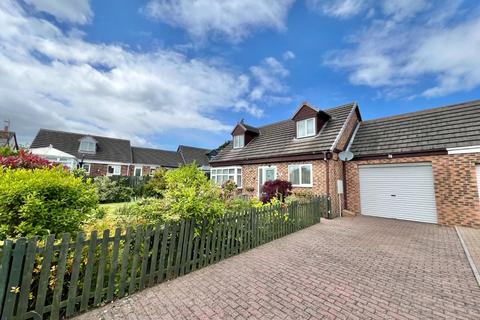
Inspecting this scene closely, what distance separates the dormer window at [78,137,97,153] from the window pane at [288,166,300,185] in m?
31.5

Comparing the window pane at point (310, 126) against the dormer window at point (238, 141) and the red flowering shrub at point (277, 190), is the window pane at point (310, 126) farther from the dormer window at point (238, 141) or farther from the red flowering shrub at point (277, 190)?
the dormer window at point (238, 141)

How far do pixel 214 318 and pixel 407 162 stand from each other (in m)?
12.0

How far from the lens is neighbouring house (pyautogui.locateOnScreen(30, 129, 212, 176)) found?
29.1 m

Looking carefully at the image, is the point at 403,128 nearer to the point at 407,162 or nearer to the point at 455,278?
the point at 407,162

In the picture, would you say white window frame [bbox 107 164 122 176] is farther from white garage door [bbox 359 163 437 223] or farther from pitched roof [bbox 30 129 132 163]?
white garage door [bbox 359 163 437 223]

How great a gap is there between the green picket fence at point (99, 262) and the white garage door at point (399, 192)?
9.51 m

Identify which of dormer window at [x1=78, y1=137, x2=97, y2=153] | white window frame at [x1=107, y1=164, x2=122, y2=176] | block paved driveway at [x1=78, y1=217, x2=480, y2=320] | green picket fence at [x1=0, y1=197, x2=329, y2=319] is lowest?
block paved driveway at [x1=78, y1=217, x2=480, y2=320]

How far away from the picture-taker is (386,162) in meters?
11.2

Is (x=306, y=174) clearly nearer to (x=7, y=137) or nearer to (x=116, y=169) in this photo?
(x=116, y=169)

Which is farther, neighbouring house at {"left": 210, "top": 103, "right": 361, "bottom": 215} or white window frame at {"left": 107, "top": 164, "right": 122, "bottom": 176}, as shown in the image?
white window frame at {"left": 107, "top": 164, "right": 122, "bottom": 176}

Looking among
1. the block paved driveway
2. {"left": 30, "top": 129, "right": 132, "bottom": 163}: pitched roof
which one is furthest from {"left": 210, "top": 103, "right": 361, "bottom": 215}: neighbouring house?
{"left": 30, "top": 129, "right": 132, "bottom": 163}: pitched roof

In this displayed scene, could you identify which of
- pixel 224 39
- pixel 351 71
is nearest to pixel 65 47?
pixel 224 39

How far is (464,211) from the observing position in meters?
8.98

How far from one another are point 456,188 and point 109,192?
21515 mm
